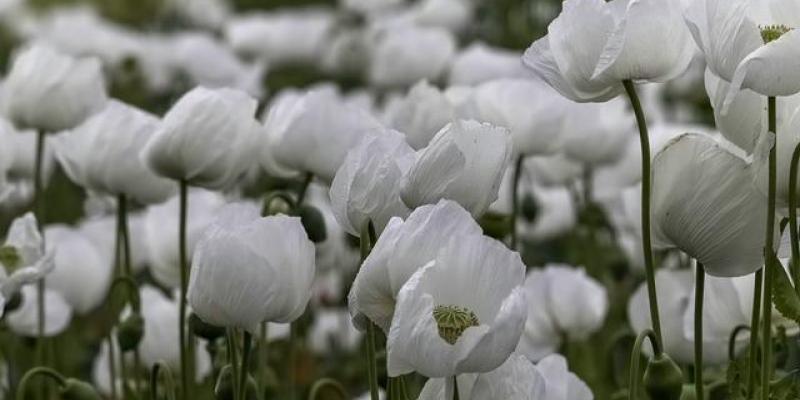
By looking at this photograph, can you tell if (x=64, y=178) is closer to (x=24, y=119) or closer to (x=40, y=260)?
(x=24, y=119)

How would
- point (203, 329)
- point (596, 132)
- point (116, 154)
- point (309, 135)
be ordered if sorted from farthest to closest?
1. point (596, 132)
2. point (116, 154)
3. point (309, 135)
4. point (203, 329)

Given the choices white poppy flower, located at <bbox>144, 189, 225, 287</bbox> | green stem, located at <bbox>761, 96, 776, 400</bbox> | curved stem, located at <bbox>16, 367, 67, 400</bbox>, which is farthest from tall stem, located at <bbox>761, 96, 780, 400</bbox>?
white poppy flower, located at <bbox>144, 189, 225, 287</bbox>

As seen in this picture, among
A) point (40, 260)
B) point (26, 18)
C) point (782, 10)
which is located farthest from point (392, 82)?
point (26, 18)

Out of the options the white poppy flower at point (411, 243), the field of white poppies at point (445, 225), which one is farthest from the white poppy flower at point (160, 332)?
the white poppy flower at point (411, 243)

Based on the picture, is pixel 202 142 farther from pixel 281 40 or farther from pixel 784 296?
pixel 281 40

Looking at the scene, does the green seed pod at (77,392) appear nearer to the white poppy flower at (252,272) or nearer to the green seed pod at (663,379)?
the white poppy flower at (252,272)

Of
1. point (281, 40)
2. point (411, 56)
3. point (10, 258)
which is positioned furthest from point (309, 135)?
point (281, 40)

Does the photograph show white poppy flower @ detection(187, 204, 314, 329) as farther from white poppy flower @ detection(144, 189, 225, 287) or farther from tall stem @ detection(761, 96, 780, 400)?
white poppy flower @ detection(144, 189, 225, 287)
